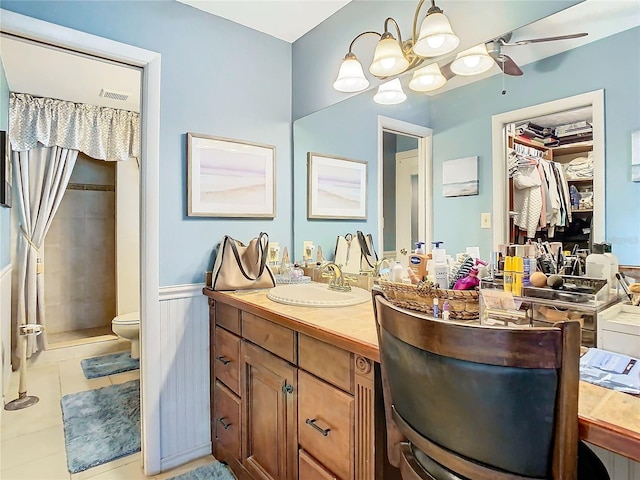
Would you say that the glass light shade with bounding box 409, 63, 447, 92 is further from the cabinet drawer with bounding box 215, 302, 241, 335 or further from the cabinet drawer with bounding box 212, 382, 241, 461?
the cabinet drawer with bounding box 212, 382, 241, 461

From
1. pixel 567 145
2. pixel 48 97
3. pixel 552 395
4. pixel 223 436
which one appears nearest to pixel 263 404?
pixel 223 436

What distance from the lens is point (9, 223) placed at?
2830 mm

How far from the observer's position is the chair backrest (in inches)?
22.1

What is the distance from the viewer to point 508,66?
1254 mm

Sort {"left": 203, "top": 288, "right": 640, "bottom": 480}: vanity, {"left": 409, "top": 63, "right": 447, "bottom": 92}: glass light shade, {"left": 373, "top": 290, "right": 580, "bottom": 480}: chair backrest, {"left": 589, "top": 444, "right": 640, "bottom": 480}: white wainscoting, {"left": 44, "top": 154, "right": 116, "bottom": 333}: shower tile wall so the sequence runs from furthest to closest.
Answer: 1. {"left": 44, "top": 154, "right": 116, "bottom": 333}: shower tile wall
2. {"left": 409, "top": 63, "right": 447, "bottom": 92}: glass light shade
3. {"left": 589, "top": 444, "right": 640, "bottom": 480}: white wainscoting
4. {"left": 203, "top": 288, "right": 640, "bottom": 480}: vanity
5. {"left": 373, "top": 290, "right": 580, "bottom": 480}: chair backrest

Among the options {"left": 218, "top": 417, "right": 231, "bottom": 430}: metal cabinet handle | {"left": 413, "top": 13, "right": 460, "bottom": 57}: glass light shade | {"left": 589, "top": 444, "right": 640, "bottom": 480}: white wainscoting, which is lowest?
{"left": 218, "top": 417, "right": 231, "bottom": 430}: metal cabinet handle

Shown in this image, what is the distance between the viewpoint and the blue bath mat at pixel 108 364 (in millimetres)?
2957

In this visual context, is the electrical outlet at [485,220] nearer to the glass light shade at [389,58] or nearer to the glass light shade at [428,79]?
the glass light shade at [428,79]

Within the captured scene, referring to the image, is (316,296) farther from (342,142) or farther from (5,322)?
(5,322)

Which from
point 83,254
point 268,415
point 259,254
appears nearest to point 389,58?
point 259,254

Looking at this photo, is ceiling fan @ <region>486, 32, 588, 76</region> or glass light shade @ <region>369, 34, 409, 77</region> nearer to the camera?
ceiling fan @ <region>486, 32, 588, 76</region>

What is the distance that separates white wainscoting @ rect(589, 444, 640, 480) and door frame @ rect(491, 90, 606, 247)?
1.90 feet

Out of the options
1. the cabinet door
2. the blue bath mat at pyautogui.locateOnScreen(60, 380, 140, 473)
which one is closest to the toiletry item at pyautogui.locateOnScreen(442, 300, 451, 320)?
the cabinet door

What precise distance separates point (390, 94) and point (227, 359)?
58.3 inches
